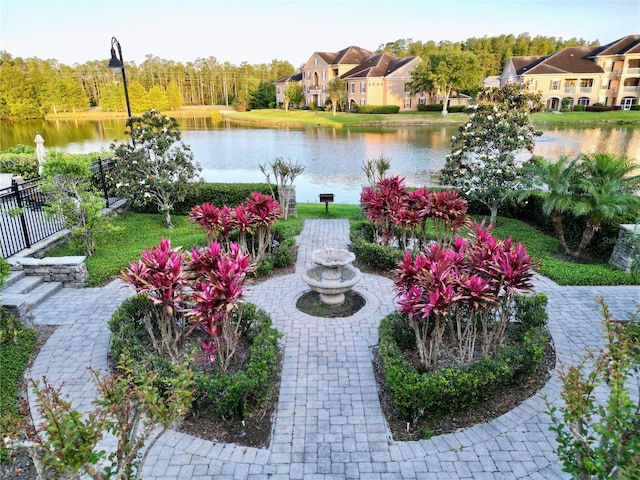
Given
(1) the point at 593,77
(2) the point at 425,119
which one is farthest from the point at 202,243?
(1) the point at 593,77

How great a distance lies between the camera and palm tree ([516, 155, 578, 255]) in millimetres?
9258

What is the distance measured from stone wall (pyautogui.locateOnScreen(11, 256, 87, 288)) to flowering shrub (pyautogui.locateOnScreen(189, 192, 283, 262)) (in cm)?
227

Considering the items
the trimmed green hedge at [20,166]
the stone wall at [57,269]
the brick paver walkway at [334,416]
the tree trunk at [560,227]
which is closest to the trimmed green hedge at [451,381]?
the brick paver walkway at [334,416]

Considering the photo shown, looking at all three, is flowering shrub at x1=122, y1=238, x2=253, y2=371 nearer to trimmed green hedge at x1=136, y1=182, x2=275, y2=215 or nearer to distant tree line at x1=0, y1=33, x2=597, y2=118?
trimmed green hedge at x1=136, y1=182, x2=275, y2=215

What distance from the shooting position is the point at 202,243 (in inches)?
384

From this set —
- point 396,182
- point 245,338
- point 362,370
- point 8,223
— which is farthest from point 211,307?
point 8,223

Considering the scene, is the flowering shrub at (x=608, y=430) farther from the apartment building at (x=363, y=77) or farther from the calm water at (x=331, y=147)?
the apartment building at (x=363, y=77)

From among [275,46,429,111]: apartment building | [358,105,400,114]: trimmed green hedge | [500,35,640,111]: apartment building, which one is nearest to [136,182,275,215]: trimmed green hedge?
[358,105,400,114]: trimmed green hedge

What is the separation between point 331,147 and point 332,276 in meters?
23.4

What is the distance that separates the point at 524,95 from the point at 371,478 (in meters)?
11.8

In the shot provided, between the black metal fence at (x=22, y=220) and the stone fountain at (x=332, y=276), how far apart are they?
5.75 meters

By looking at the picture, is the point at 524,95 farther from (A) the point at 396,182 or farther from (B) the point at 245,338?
(B) the point at 245,338

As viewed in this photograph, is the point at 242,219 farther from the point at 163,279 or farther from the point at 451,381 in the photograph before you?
the point at 451,381

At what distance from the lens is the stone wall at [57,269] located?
8.02 meters
